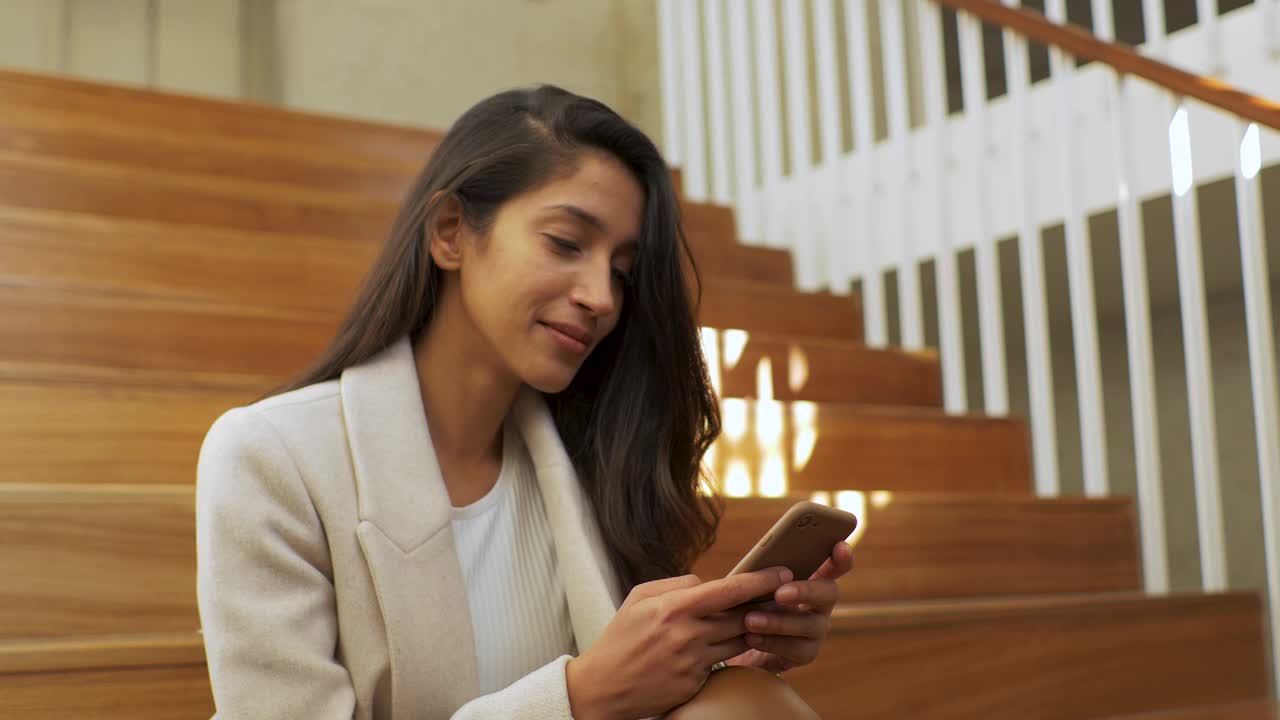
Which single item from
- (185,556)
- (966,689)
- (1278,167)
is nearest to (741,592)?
(185,556)

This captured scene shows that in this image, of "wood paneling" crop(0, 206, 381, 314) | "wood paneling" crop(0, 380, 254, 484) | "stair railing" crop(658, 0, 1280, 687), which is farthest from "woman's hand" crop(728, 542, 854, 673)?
"stair railing" crop(658, 0, 1280, 687)

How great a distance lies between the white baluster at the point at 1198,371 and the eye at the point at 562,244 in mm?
1469

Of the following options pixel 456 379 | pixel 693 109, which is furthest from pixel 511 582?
pixel 693 109

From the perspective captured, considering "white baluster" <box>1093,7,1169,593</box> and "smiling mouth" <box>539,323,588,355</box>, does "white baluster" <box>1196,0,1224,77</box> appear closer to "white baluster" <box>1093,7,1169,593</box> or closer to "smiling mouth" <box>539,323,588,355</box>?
"white baluster" <box>1093,7,1169,593</box>

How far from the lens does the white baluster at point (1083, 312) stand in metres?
2.46

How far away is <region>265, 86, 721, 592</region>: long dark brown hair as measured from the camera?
1.23 m

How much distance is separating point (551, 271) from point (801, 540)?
351mm

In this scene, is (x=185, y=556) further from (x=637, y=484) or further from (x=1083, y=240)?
(x=1083, y=240)

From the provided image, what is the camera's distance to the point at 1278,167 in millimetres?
2674

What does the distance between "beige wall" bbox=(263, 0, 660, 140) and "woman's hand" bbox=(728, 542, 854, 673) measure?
3.74 meters

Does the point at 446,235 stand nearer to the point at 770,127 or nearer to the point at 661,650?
the point at 661,650

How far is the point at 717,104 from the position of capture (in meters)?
3.52

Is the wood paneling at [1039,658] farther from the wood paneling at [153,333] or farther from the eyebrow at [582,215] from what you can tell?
the wood paneling at [153,333]

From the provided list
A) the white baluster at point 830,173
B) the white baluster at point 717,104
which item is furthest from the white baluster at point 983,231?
the white baluster at point 717,104
